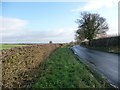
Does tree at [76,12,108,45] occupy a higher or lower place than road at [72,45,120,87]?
higher

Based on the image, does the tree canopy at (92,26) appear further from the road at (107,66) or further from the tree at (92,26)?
the road at (107,66)

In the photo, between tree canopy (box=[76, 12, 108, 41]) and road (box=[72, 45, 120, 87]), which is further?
tree canopy (box=[76, 12, 108, 41])

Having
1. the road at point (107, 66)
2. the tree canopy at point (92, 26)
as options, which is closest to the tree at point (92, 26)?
the tree canopy at point (92, 26)

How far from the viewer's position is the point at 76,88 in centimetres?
967

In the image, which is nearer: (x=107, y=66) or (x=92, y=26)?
(x=107, y=66)

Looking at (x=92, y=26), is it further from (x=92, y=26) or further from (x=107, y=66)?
(x=107, y=66)

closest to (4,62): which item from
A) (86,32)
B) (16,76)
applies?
(16,76)

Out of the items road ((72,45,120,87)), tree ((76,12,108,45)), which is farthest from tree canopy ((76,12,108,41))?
road ((72,45,120,87))

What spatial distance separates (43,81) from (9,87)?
136 cm

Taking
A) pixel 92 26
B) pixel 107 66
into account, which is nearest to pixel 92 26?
pixel 92 26

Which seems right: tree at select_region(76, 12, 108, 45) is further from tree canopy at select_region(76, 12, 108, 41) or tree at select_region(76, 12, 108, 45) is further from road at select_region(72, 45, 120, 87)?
road at select_region(72, 45, 120, 87)

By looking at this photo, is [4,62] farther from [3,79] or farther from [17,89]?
[17,89]

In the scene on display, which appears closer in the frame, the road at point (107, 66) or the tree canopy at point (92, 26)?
the road at point (107, 66)

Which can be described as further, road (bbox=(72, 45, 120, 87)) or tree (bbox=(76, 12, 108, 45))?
tree (bbox=(76, 12, 108, 45))
